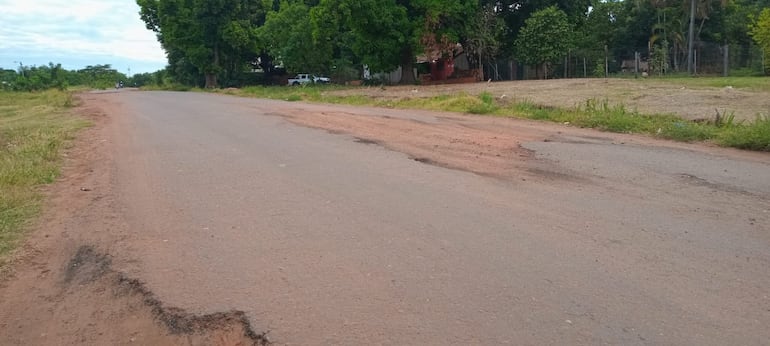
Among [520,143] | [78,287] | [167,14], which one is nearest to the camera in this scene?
[78,287]

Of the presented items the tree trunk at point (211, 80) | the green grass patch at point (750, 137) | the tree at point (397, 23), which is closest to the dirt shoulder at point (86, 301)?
the green grass patch at point (750, 137)

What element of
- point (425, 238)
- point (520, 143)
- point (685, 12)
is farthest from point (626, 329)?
point (685, 12)

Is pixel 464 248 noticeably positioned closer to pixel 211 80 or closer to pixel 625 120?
pixel 625 120

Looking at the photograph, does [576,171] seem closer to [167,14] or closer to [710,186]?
[710,186]

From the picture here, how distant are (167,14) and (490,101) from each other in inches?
1837

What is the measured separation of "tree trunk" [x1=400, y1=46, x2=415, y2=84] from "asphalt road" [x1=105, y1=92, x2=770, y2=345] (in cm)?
3203

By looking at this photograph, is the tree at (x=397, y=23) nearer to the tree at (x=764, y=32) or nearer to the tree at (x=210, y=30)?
the tree at (x=764, y=32)

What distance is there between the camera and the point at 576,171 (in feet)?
28.9

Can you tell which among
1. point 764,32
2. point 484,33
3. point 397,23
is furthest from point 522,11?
point 764,32

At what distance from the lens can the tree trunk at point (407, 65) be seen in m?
41.0

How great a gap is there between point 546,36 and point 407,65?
9.48 meters

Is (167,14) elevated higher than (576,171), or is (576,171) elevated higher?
(167,14)

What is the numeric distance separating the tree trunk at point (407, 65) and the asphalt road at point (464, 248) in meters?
32.0

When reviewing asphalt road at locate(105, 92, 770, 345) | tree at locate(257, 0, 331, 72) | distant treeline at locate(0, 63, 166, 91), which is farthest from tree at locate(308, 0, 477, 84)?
distant treeline at locate(0, 63, 166, 91)
